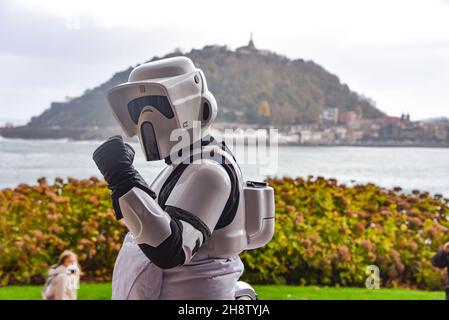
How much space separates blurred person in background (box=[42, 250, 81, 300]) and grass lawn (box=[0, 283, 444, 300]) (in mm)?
314

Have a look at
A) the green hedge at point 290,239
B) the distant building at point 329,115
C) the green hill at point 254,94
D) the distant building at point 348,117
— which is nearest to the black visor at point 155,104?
the green hedge at point 290,239

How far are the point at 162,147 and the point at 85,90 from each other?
11.3ft

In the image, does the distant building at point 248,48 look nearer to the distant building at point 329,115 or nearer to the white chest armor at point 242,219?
the distant building at point 329,115

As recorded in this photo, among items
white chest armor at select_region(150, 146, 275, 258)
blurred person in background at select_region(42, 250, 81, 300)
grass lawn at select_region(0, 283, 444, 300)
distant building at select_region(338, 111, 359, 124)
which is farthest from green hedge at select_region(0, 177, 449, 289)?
white chest armor at select_region(150, 146, 275, 258)

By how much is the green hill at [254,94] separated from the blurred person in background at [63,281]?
190cm

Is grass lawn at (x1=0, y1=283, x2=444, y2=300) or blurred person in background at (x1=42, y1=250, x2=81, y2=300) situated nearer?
blurred person in background at (x1=42, y1=250, x2=81, y2=300)

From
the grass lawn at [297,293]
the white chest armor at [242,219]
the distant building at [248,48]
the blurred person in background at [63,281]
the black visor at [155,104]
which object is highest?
the distant building at [248,48]

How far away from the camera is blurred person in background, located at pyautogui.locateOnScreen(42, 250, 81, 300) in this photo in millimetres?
3006

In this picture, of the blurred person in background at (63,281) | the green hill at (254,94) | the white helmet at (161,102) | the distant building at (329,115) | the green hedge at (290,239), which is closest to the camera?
the white helmet at (161,102)

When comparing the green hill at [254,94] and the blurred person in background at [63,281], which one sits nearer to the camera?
the blurred person in background at [63,281]

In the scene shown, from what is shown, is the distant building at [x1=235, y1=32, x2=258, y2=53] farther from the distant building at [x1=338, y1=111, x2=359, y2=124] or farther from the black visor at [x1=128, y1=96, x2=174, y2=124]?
the black visor at [x1=128, y1=96, x2=174, y2=124]

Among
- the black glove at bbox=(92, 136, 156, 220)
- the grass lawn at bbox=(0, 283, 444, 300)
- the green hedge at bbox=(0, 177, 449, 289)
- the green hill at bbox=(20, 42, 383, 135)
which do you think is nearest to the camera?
the black glove at bbox=(92, 136, 156, 220)

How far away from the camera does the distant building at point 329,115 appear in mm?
5188

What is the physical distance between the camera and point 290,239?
3650mm
